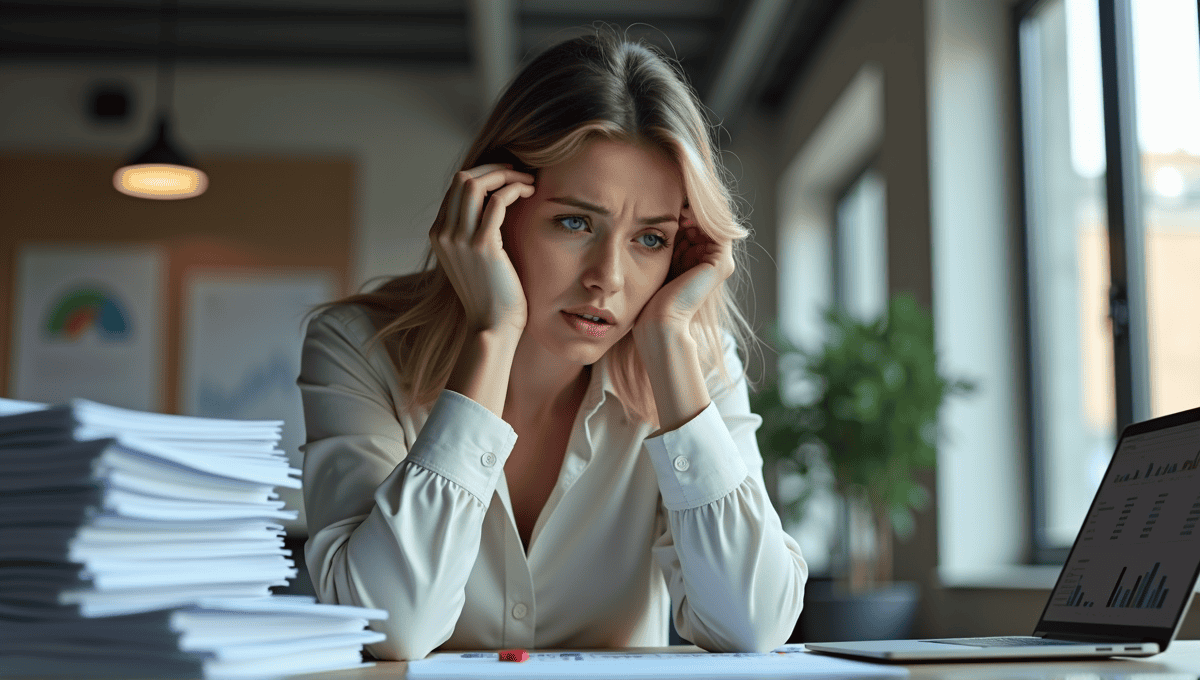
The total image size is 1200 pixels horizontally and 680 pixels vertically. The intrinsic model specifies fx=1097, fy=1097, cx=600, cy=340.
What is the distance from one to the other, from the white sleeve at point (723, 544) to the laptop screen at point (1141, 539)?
0.31 m

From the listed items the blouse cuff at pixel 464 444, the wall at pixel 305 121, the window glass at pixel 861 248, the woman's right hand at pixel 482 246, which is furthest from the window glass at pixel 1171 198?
the wall at pixel 305 121

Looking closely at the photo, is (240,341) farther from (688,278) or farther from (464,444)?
(464,444)

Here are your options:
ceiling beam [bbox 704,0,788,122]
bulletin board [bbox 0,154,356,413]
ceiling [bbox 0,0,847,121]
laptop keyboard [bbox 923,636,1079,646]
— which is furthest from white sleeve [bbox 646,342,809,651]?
bulletin board [bbox 0,154,356,413]

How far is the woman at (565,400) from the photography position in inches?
51.8

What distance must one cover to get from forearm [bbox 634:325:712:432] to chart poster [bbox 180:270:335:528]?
546 cm

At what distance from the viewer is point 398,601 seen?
3.98 ft

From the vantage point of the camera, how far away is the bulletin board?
6758 millimetres

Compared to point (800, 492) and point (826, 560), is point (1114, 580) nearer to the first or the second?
point (800, 492)

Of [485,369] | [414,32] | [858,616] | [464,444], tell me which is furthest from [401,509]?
[414,32]

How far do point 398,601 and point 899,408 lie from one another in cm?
276

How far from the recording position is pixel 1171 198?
121 inches

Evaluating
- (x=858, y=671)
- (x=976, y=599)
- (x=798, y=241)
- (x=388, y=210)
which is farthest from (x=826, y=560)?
(x=858, y=671)

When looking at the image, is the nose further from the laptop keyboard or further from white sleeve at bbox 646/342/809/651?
the laptop keyboard

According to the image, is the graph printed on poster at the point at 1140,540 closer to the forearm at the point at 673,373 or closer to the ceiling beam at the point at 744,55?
the forearm at the point at 673,373
